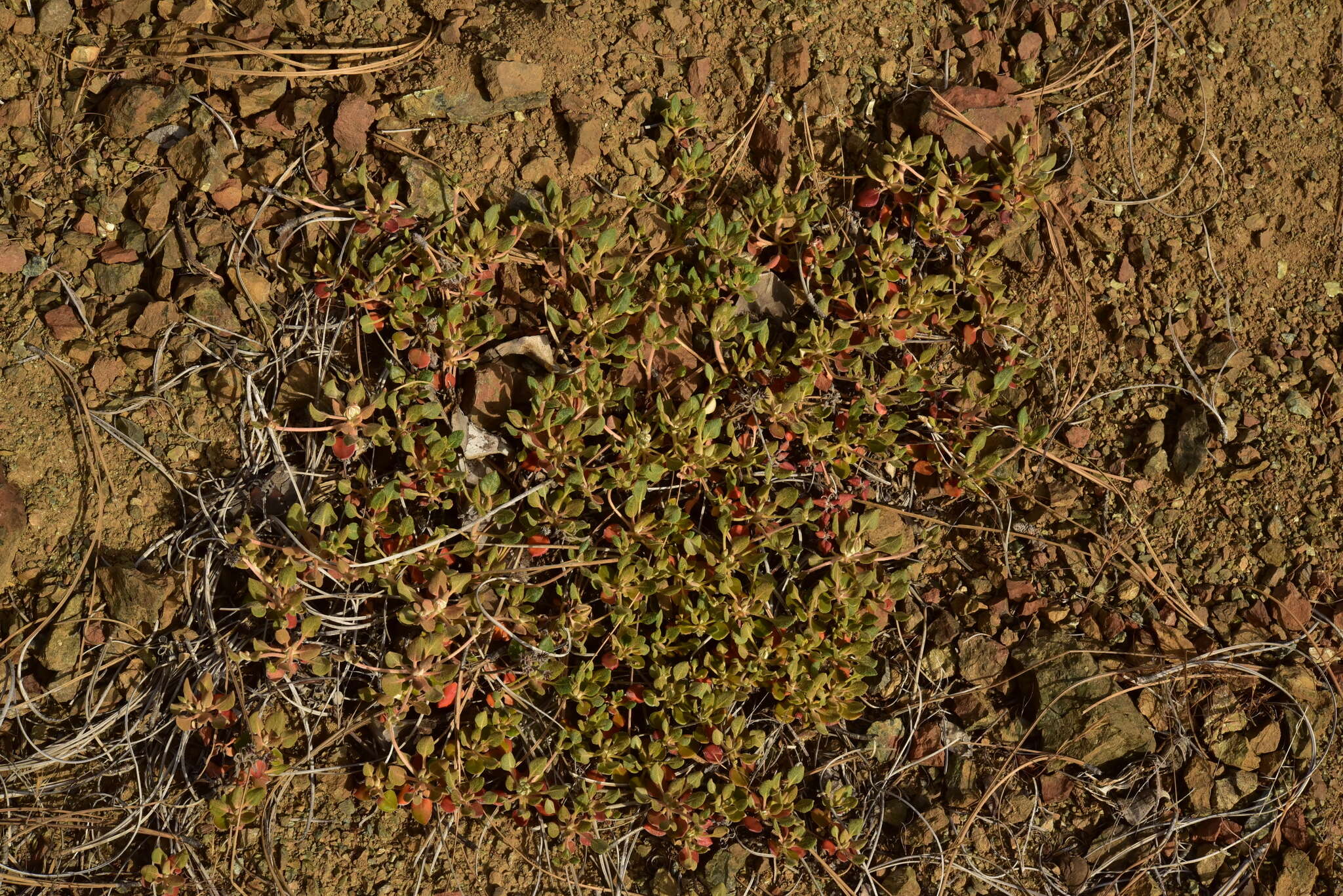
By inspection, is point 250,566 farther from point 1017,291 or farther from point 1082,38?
point 1082,38

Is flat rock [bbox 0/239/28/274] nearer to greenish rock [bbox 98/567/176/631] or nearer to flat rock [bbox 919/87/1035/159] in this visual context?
greenish rock [bbox 98/567/176/631]

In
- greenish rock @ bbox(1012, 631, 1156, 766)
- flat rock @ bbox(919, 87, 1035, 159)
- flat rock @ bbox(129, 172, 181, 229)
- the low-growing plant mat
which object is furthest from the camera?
flat rock @ bbox(919, 87, 1035, 159)

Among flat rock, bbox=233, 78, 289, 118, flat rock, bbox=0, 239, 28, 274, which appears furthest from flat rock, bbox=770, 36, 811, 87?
flat rock, bbox=0, 239, 28, 274

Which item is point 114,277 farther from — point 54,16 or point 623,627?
point 623,627

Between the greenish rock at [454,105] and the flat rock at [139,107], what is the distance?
722 mm

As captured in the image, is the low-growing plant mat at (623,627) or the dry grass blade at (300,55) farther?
the dry grass blade at (300,55)

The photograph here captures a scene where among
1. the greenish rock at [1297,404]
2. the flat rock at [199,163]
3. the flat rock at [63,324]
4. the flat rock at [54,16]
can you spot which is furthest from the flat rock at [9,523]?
the greenish rock at [1297,404]

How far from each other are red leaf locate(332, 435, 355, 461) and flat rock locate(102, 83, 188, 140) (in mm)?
1254

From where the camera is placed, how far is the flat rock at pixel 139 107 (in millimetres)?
3018

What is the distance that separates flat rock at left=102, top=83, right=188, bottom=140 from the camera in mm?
3018

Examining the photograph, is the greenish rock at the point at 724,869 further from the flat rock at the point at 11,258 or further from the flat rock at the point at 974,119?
the flat rock at the point at 11,258

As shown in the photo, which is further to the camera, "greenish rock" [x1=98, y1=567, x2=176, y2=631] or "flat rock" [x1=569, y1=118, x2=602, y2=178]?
"flat rock" [x1=569, y1=118, x2=602, y2=178]

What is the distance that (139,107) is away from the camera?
9.91ft

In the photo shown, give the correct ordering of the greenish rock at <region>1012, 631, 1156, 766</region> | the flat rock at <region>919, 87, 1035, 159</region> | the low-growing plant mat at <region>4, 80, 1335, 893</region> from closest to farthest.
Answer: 1. the low-growing plant mat at <region>4, 80, 1335, 893</region>
2. the greenish rock at <region>1012, 631, 1156, 766</region>
3. the flat rock at <region>919, 87, 1035, 159</region>
